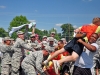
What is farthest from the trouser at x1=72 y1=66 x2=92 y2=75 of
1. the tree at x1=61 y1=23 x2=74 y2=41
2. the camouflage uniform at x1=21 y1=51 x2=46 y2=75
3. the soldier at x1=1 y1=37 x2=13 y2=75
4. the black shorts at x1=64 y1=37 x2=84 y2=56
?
the tree at x1=61 y1=23 x2=74 y2=41

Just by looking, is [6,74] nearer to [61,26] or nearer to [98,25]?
[98,25]

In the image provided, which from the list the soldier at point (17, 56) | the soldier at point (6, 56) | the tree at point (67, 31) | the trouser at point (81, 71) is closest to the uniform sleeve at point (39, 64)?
the trouser at point (81, 71)

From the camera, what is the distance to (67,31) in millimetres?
13555

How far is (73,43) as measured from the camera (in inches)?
195

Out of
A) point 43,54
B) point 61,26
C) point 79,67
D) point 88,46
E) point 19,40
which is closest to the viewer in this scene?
point 88,46

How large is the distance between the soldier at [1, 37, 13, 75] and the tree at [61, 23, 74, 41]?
4.81m

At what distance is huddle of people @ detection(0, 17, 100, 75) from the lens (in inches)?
190

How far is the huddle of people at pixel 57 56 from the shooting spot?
4.82 meters

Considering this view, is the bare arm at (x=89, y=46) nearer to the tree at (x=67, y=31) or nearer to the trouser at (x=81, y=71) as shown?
the trouser at (x=81, y=71)

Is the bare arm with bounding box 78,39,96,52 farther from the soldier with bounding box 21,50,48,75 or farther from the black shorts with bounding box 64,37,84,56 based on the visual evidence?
the soldier with bounding box 21,50,48,75

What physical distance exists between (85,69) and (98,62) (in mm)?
2956

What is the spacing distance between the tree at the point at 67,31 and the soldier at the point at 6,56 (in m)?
4.81

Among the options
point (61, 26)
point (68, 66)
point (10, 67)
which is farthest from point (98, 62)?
point (61, 26)

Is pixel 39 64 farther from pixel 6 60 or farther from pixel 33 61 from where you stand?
pixel 6 60
